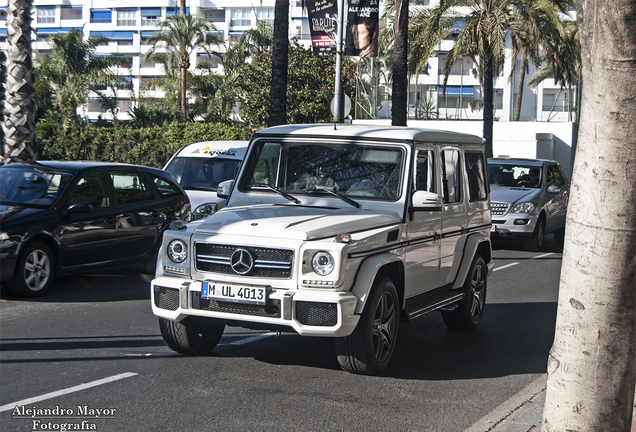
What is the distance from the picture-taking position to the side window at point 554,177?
56.6 ft

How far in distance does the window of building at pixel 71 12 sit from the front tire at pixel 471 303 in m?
101

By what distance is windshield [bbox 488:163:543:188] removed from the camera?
17.1 metres

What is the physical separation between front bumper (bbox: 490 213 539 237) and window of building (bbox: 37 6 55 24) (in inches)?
3779

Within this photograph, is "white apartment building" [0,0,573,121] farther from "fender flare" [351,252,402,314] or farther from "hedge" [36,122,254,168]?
"fender flare" [351,252,402,314]

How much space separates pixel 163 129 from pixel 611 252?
35505mm

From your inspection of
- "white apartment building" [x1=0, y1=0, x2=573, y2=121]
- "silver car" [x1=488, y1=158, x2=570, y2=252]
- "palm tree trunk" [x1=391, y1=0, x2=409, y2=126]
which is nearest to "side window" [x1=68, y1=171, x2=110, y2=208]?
"silver car" [x1=488, y1=158, x2=570, y2=252]

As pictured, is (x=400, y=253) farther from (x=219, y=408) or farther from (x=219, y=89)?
(x=219, y=89)

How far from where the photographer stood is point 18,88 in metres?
14.0

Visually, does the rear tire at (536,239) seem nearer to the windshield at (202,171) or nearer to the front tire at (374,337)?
the windshield at (202,171)

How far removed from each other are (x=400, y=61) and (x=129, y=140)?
68.9 feet

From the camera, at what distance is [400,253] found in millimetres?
6441

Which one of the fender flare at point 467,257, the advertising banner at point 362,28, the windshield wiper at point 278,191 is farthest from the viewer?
the advertising banner at point 362,28

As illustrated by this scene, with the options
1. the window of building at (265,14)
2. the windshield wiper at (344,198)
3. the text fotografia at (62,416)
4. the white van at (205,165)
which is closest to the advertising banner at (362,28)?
the white van at (205,165)

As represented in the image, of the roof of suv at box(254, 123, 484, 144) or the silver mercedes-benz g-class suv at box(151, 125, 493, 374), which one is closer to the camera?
the silver mercedes-benz g-class suv at box(151, 125, 493, 374)
